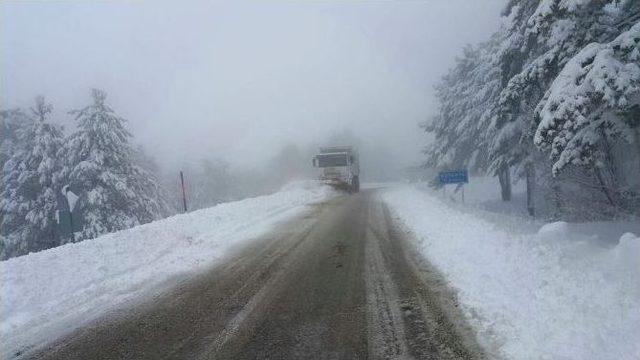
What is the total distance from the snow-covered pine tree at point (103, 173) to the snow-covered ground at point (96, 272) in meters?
15.3

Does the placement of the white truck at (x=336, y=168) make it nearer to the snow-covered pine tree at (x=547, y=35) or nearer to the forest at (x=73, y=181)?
the forest at (x=73, y=181)

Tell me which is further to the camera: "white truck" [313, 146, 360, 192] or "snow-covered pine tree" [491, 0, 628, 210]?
"white truck" [313, 146, 360, 192]

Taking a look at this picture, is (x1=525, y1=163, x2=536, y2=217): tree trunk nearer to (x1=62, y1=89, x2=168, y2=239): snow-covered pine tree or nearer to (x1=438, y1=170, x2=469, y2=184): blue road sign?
(x1=438, y1=170, x2=469, y2=184): blue road sign

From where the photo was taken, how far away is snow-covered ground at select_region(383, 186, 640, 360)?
5.05 meters

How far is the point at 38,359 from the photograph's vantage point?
18.9ft

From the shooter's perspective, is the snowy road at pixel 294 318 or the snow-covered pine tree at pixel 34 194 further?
the snow-covered pine tree at pixel 34 194

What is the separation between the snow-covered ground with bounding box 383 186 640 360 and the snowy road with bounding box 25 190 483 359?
44cm

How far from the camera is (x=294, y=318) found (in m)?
6.70

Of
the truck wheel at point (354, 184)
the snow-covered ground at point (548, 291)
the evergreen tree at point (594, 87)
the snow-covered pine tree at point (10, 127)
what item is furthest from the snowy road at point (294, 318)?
the snow-covered pine tree at point (10, 127)

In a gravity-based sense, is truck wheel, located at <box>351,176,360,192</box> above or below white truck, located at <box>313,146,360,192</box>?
below

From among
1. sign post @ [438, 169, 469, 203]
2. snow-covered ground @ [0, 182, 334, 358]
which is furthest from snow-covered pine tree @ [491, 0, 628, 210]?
snow-covered ground @ [0, 182, 334, 358]

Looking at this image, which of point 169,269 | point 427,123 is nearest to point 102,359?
point 169,269

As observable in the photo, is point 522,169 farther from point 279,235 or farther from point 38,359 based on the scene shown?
point 38,359

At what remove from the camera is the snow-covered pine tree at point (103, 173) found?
2961cm
